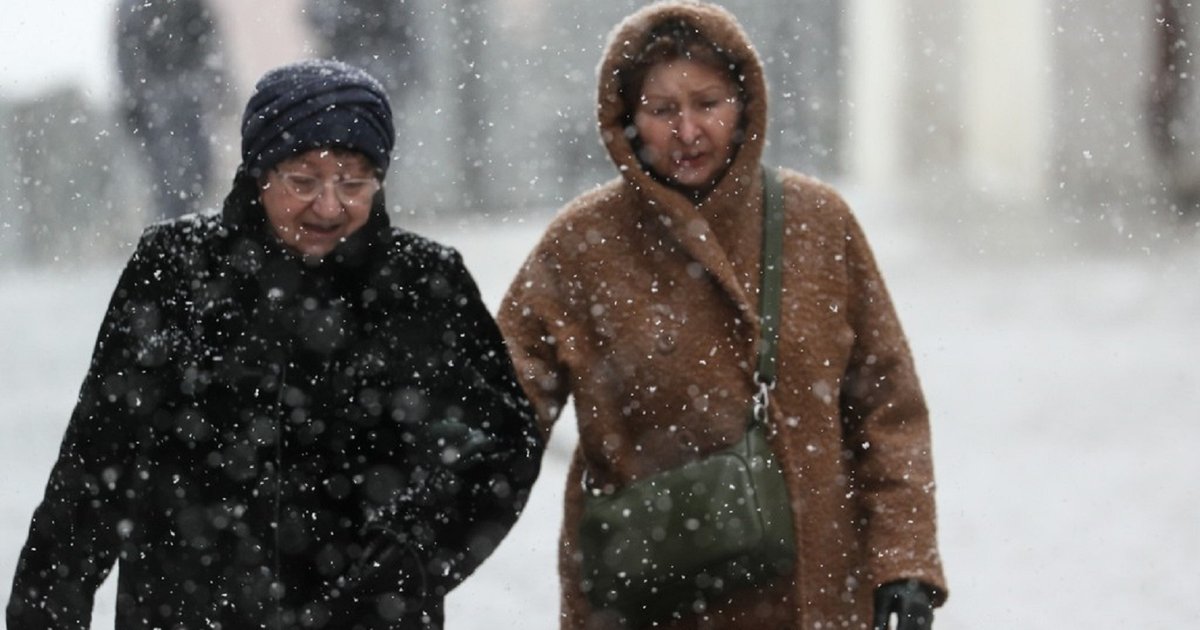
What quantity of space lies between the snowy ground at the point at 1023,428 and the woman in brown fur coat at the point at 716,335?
71.6 inches

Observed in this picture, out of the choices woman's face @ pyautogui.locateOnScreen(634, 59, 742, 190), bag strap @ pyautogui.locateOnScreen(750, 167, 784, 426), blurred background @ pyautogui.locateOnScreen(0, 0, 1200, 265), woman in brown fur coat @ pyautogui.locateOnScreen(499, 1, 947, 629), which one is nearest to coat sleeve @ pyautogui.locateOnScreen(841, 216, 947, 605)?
woman in brown fur coat @ pyautogui.locateOnScreen(499, 1, 947, 629)

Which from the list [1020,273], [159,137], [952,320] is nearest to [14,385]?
[159,137]

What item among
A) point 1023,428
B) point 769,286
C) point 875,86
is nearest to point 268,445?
point 769,286

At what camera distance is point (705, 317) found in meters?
3.89

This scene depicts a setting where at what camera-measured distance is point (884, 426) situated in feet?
13.0

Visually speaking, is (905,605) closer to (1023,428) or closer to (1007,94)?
(1023,428)

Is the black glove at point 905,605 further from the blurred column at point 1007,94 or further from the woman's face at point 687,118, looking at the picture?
the blurred column at point 1007,94

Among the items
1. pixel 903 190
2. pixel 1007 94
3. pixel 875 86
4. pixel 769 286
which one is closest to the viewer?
pixel 769 286

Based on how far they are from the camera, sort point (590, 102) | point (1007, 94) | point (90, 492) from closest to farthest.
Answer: point (90, 492)
point (1007, 94)
point (590, 102)

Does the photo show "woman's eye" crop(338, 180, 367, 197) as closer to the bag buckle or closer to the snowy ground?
the bag buckle

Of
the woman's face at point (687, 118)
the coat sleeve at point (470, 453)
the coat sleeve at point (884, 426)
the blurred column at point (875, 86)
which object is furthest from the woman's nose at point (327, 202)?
the blurred column at point (875, 86)

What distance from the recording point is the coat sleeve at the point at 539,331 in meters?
3.84

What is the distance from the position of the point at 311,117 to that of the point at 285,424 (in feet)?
1.57

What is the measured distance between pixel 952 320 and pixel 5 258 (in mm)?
12065
